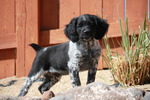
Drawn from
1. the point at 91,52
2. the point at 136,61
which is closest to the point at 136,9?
the point at 136,61

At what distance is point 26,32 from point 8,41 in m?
0.52

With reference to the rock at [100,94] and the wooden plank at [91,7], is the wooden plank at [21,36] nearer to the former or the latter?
the wooden plank at [91,7]

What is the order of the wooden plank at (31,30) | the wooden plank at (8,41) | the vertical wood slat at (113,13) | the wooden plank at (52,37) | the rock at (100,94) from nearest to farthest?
the rock at (100,94), the vertical wood slat at (113,13), the wooden plank at (52,37), the wooden plank at (31,30), the wooden plank at (8,41)

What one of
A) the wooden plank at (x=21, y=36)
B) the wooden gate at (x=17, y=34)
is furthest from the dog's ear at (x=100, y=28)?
the wooden plank at (x=21, y=36)

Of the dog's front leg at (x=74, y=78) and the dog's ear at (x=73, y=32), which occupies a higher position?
the dog's ear at (x=73, y=32)

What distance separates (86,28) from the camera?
12.4 ft

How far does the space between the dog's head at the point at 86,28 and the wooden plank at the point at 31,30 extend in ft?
7.03

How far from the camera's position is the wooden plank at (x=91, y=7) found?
18.7ft

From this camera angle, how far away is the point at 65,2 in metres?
6.12

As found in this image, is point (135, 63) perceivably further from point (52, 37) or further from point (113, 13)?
point (52, 37)

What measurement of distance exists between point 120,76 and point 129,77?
16 centimetres

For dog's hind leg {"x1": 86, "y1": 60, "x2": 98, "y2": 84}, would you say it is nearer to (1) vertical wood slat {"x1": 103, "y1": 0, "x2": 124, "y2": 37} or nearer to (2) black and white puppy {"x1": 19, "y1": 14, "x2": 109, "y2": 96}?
(2) black and white puppy {"x1": 19, "y1": 14, "x2": 109, "y2": 96}

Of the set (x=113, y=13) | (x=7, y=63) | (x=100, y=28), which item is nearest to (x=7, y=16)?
(x=7, y=63)

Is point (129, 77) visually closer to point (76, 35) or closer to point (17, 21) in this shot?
point (76, 35)
